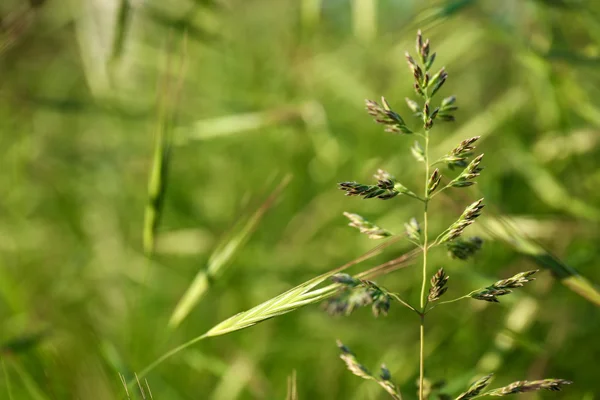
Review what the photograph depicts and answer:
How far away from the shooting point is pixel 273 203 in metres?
0.74

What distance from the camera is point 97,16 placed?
1.45 meters

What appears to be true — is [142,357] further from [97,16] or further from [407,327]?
[97,16]

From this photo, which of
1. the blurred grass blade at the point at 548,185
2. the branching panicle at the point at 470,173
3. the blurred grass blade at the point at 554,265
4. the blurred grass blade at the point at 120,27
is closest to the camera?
the branching panicle at the point at 470,173

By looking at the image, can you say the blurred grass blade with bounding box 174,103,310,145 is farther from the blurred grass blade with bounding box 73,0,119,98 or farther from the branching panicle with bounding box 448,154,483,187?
the branching panicle with bounding box 448,154,483,187

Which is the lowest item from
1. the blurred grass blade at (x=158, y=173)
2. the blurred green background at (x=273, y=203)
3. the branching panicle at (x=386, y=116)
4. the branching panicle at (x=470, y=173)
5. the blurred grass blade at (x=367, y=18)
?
the blurred green background at (x=273, y=203)

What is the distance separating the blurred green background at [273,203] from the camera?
0.74 meters

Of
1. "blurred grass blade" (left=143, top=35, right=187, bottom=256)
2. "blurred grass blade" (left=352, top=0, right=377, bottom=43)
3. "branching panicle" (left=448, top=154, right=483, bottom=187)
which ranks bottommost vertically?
"blurred grass blade" (left=143, top=35, right=187, bottom=256)

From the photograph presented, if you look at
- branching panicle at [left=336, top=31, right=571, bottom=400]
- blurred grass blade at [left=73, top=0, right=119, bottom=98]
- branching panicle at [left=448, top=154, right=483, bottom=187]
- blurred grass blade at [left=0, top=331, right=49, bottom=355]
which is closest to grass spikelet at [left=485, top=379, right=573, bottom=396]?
branching panicle at [left=336, top=31, right=571, bottom=400]

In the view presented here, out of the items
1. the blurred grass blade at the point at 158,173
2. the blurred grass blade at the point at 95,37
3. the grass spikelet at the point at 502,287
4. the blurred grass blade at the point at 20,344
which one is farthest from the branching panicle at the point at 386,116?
the blurred grass blade at the point at 95,37

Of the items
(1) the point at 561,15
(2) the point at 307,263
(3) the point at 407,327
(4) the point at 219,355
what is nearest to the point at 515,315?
(3) the point at 407,327

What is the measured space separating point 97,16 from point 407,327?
3.41 feet

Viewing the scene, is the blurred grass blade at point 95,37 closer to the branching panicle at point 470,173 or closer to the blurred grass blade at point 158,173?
the blurred grass blade at point 158,173

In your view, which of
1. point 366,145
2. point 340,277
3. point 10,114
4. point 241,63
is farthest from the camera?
point 241,63

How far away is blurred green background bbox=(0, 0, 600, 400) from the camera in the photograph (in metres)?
0.74
